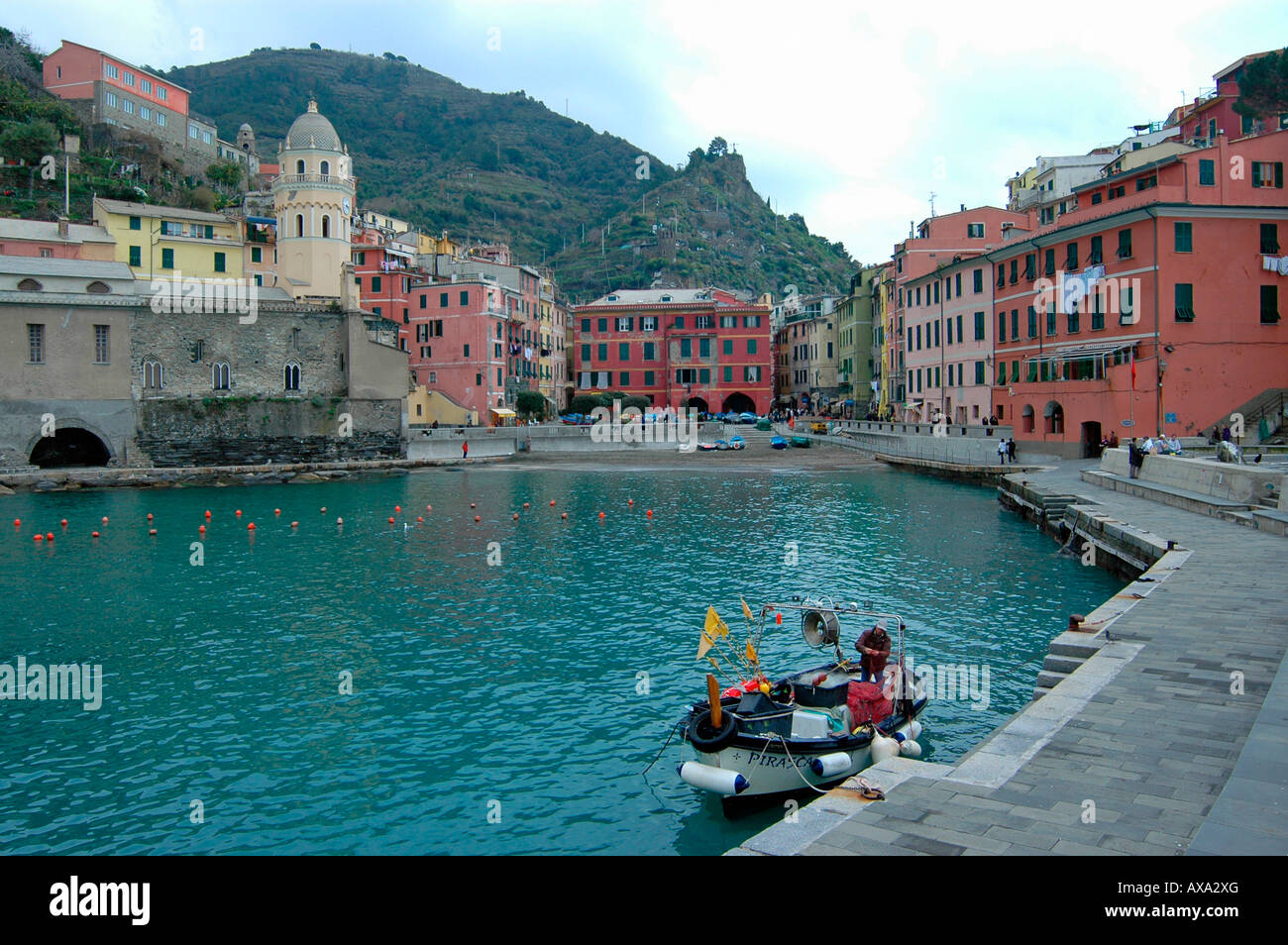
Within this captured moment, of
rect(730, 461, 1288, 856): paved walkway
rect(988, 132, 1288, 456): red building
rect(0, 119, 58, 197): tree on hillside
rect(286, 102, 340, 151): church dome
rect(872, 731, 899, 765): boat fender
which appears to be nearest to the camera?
rect(730, 461, 1288, 856): paved walkway

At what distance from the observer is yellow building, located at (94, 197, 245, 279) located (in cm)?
6744

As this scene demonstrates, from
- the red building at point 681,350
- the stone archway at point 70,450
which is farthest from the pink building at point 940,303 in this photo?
the stone archway at point 70,450

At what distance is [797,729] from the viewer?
11859mm

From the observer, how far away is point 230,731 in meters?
14.8

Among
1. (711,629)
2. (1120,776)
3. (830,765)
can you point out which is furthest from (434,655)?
Answer: (1120,776)

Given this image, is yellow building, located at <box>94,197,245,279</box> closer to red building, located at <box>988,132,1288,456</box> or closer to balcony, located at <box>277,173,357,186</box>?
balcony, located at <box>277,173,357,186</box>

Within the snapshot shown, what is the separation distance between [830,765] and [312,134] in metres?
68.6

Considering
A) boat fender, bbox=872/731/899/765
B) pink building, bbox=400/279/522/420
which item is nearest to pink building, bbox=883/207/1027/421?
→ pink building, bbox=400/279/522/420

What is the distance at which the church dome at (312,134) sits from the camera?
2616 inches

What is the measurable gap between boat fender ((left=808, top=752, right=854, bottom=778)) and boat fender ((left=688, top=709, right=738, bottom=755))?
3.69 ft

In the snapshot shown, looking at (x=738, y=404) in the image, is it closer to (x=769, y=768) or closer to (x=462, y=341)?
(x=462, y=341)
